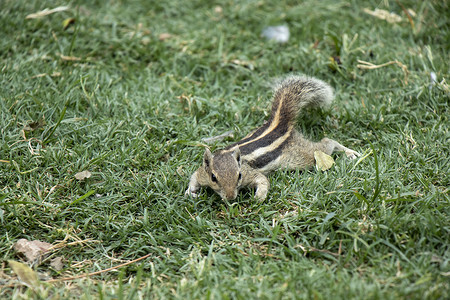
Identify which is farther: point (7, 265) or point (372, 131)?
point (372, 131)

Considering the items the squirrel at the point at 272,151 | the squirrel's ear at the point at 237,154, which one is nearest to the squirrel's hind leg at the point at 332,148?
the squirrel at the point at 272,151

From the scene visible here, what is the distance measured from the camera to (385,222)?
149 inches

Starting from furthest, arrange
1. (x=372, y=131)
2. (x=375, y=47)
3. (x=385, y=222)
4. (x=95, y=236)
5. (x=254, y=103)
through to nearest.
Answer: (x=375, y=47), (x=254, y=103), (x=372, y=131), (x=95, y=236), (x=385, y=222)

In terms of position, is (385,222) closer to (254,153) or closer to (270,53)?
(254,153)

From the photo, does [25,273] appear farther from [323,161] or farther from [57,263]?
[323,161]

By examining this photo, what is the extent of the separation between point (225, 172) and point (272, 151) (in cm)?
66

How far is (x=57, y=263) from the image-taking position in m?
3.84

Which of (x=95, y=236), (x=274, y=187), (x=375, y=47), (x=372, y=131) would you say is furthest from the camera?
(x=375, y=47)

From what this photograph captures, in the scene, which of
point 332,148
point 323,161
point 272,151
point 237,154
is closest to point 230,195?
point 237,154

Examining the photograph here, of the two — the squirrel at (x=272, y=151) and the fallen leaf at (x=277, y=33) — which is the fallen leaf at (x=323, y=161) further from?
the fallen leaf at (x=277, y=33)

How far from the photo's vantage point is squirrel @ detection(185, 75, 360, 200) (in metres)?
4.34

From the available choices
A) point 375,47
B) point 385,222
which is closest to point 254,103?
point 375,47

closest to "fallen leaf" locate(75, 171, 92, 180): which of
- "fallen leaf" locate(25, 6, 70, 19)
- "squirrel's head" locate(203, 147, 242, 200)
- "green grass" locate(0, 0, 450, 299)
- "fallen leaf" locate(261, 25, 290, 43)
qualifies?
"green grass" locate(0, 0, 450, 299)

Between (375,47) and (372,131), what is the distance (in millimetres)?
1583
